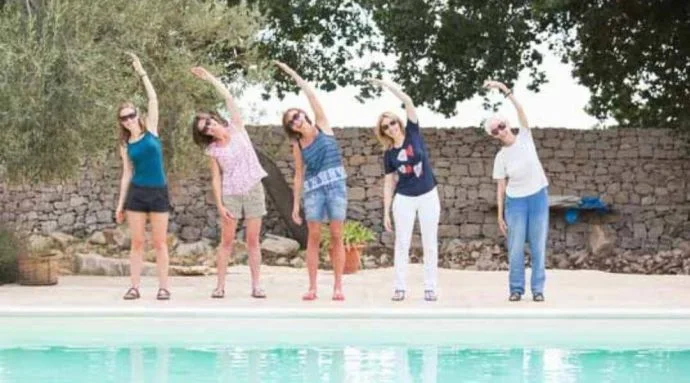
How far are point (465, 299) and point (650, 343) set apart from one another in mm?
2086

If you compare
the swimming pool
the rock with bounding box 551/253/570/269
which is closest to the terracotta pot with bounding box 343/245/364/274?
the swimming pool

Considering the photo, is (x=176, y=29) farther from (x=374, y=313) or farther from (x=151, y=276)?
(x=374, y=313)

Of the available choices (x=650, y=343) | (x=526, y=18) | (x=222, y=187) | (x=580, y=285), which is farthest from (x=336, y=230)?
(x=526, y=18)

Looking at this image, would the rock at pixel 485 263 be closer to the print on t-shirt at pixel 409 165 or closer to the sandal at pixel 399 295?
the sandal at pixel 399 295

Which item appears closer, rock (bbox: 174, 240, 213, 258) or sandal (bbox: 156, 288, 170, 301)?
sandal (bbox: 156, 288, 170, 301)

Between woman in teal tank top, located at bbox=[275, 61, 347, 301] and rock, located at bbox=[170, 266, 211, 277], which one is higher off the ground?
woman in teal tank top, located at bbox=[275, 61, 347, 301]

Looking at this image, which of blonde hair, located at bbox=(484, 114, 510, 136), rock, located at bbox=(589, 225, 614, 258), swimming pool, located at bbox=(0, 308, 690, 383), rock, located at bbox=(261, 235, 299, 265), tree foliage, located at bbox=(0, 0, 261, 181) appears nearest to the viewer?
swimming pool, located at bbox=(0, 308, 690, 383)

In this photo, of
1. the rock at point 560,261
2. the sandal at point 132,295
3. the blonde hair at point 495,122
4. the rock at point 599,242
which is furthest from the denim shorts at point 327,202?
the rock at point 599,242

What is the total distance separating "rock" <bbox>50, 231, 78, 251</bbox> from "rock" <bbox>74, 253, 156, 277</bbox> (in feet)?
15.5

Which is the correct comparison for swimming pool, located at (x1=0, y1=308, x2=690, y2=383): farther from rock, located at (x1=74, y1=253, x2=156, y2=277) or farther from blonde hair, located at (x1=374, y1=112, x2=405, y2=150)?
rock, located at (x1=74, y1=253, x2=156, y2=277)

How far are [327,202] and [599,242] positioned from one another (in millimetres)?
12307

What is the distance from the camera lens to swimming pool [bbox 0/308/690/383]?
734 centimetres

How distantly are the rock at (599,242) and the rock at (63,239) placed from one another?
8.47 m

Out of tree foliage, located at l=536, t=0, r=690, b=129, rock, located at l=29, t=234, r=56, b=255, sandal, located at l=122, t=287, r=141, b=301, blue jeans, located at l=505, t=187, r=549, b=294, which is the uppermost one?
tree foliage, located at l=536, t=0, r=690, b=129
